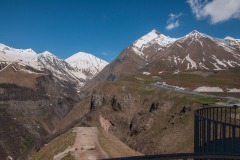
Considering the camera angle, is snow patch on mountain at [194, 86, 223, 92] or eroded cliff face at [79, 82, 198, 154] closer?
eroded cliff face at [79, 82, 198, 154]

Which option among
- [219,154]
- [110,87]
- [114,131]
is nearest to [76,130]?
[219,154]

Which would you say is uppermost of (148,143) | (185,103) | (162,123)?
(185,103)

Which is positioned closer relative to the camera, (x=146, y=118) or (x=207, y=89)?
(x=146, y=118)

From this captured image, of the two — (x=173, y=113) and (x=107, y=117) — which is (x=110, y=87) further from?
(x=173, y=113)

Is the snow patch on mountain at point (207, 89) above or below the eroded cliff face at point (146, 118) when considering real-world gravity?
above

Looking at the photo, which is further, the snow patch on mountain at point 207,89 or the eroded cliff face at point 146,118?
the snow patch on mountain at point 207,89

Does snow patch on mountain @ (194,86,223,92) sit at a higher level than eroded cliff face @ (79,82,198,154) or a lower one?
higher

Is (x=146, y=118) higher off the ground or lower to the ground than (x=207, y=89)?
lower

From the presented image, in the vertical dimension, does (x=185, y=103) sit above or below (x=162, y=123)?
above
